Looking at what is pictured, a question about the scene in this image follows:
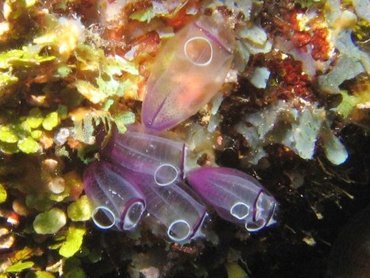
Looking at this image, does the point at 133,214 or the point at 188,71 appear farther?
the point at 133,214

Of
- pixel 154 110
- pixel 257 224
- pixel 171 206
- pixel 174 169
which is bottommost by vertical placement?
pixel 257 224

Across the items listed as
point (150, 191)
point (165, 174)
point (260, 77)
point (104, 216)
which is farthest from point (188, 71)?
point (104, 216)

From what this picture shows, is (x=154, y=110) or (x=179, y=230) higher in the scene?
(x=154, y=110)

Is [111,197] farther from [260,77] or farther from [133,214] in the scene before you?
[260,77]

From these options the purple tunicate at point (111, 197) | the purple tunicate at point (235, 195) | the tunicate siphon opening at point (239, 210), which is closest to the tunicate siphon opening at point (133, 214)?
the purple tunicate at point (111, 197)

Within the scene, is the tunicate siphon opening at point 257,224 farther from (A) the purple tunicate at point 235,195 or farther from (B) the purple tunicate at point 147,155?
(B) the purple tunicate at point 147,155


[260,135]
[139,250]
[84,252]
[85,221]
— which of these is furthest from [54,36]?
[139,250]

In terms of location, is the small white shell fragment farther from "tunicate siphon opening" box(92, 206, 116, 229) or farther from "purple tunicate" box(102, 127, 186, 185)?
"tunicate siphon opening" box(92, 206, 116, 229)
